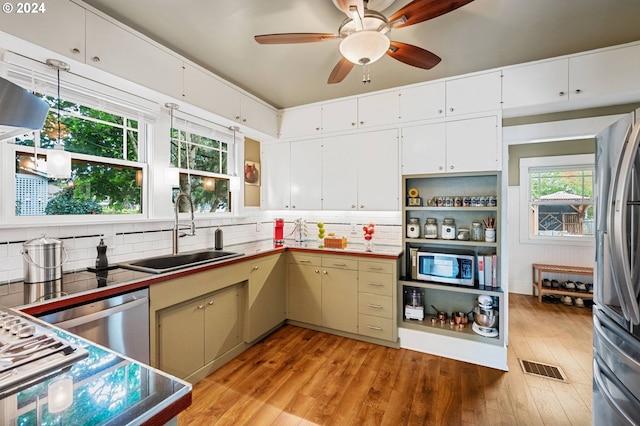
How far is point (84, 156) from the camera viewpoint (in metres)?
2.15

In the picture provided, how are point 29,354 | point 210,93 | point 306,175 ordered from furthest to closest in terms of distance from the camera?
point 306,175 < point 210,93 < point 29,354

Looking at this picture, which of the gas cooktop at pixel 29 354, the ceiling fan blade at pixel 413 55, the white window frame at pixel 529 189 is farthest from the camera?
the white window frame at pixel 529 189

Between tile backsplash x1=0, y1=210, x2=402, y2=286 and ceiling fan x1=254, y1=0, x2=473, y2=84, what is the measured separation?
6.01 ft

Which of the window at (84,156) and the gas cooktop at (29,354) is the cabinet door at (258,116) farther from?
the gas cooktop at (29,354)

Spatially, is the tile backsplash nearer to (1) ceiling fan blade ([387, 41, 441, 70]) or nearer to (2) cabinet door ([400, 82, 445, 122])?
(2) cabinet door ([400, 82, 445, 122])

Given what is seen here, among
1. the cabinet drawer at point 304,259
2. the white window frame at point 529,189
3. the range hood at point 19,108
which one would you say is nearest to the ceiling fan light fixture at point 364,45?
the range hood at point 19,108

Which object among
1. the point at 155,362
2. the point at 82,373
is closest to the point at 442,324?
the point at 155,362

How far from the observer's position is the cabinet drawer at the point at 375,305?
9.43 feet

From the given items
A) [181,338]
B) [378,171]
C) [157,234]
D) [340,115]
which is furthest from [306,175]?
[181,338]

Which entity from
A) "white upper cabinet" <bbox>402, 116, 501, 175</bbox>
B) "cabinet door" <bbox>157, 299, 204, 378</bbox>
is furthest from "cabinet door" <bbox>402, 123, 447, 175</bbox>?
"cabinet door" <bbox>157, 299, 204, 378</bbox>

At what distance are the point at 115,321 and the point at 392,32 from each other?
262 centimetres

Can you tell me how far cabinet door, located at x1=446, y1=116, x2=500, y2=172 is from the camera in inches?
105

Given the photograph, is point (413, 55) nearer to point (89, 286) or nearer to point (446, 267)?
point (446, 267)

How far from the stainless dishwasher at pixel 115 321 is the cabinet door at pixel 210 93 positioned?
1684mm
